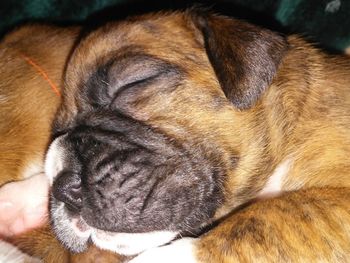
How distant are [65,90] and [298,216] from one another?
1539 millimetres

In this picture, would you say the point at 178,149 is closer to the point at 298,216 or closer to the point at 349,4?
the point at 298,216

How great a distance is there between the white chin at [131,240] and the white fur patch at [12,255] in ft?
2.55

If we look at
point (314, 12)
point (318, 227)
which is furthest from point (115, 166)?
point (314, 12)

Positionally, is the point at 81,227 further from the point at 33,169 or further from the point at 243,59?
the point at 33,169

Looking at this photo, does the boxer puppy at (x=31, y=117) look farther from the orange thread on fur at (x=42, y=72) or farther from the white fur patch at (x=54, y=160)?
the white fur patch at (x=54, y=160)

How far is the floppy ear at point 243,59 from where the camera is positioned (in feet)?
10.7

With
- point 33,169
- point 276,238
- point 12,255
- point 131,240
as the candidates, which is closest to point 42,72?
point 33,169

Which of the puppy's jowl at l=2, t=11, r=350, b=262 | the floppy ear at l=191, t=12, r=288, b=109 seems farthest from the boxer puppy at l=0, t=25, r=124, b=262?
the floppy ear at l=191, t=12, r=288, b=109

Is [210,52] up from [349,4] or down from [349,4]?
up

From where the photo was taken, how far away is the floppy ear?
325 cm

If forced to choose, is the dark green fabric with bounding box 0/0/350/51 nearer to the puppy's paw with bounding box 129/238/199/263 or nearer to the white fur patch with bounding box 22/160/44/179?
the white fur patch with bounding box 22/160/44/179

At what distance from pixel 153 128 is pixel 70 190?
0.55 m

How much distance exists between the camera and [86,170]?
3.12 m

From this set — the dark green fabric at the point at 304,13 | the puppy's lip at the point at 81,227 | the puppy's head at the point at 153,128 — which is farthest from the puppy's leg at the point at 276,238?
the dark green fabric at the point at 304,13
